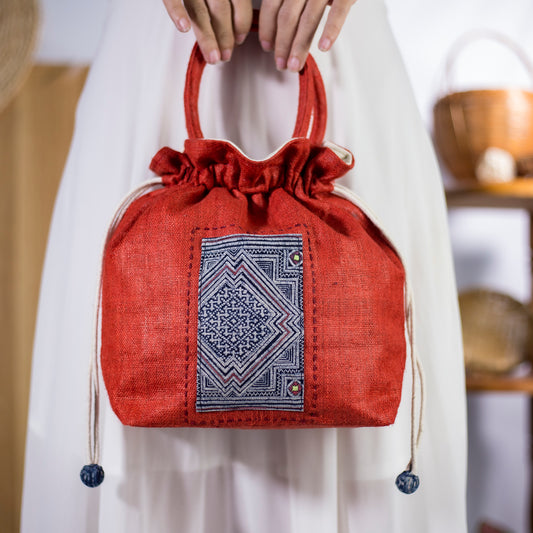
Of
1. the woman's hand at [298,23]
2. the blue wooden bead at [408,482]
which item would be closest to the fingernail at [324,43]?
the woman's hand at [298,23]

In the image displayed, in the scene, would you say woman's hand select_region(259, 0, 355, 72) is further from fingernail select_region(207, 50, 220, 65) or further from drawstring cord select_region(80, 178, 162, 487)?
drawstring cord select_region(80, 178, 162, 487)

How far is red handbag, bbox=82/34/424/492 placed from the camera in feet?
1.23

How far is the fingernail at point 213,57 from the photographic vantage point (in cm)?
44

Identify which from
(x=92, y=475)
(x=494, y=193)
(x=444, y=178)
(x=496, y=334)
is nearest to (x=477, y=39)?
(x=444, y=178)

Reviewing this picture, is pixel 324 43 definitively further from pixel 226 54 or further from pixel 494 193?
pixel 494 193

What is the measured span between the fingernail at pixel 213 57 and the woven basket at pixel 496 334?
701 mm

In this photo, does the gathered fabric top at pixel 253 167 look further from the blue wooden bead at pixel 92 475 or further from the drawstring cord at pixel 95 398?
the blue wooden bead at pixel 92 475

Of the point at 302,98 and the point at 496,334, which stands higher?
the point at 302,98

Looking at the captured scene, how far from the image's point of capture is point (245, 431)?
1.58ft

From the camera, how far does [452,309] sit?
1.60 ft

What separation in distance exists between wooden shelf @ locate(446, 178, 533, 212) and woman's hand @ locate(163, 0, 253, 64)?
1.73 ft

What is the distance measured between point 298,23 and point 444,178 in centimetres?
69

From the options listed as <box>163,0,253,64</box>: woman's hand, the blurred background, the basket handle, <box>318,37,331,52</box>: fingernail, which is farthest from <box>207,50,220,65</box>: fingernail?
the basket handle

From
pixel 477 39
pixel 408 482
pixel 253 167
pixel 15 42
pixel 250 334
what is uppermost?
pixel 477 39
